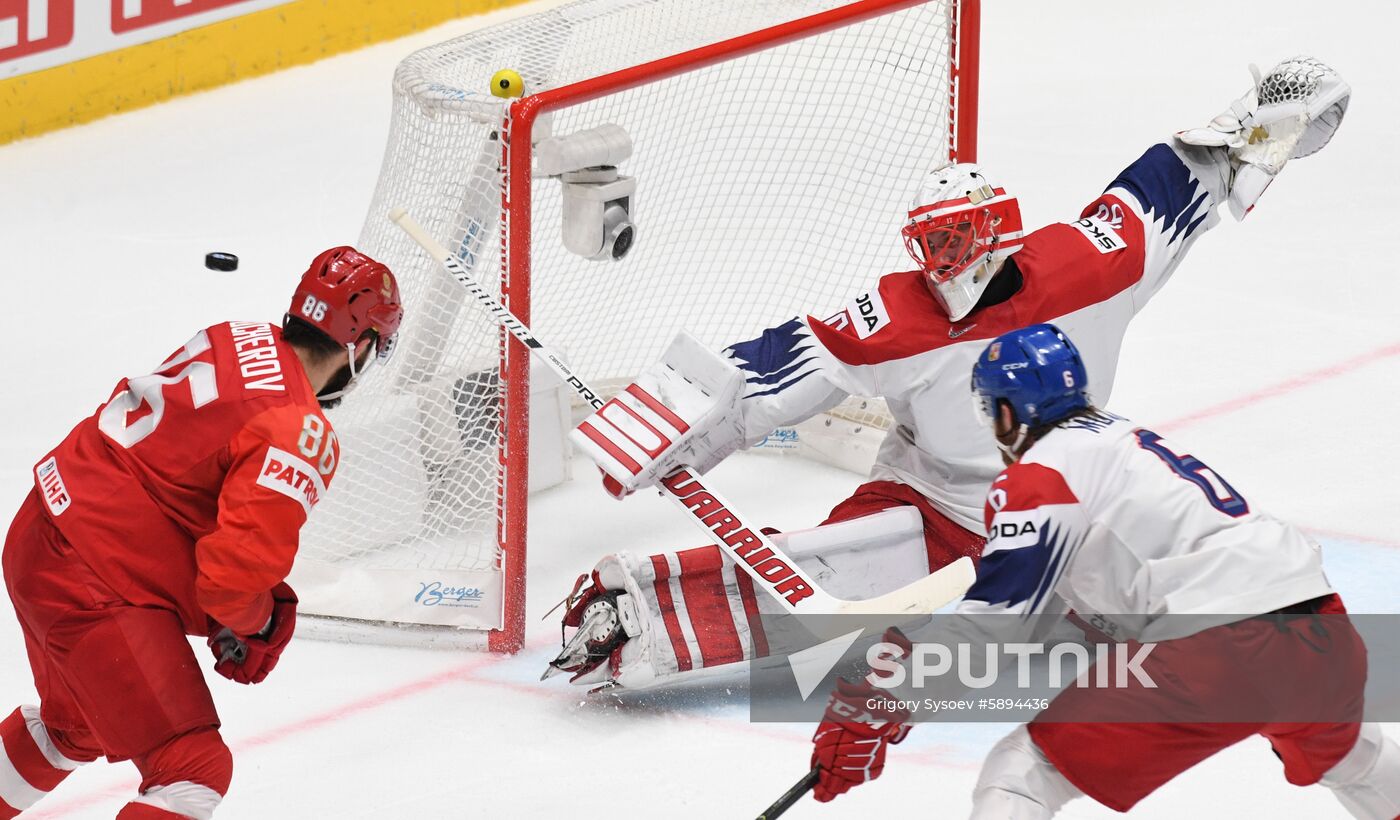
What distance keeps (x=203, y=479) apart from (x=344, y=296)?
0.37 m

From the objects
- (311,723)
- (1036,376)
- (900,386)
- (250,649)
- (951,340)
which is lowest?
(311,723)

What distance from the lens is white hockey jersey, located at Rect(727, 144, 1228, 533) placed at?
3.49 metres

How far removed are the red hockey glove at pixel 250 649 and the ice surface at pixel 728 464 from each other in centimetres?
44

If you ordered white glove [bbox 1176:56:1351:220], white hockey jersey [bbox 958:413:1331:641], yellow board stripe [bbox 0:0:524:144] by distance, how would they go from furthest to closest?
yellow board stripe [bbox 0:0:524:144], white glove [bbox 1176:56:1351:220], white hockey jersey [bbox 958:413:1331:641]

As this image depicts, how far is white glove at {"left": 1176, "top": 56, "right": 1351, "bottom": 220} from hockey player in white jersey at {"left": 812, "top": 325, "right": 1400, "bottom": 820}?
1.39 metres

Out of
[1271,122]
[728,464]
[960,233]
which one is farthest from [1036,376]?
[728,464]

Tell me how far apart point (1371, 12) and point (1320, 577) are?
5.96 m

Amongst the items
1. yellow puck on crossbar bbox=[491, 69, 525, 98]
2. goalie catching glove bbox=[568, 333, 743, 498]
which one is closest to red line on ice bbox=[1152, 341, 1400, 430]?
goalie catching glove bbox=[568, 333, 743, 498]

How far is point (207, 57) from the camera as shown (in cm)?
717

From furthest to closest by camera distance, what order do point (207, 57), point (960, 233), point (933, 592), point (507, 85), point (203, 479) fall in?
point (207, 57)
point (507, 85)
point (960, 233)
point (933, 592)
point (203, 479)

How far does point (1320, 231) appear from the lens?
20.1 feet

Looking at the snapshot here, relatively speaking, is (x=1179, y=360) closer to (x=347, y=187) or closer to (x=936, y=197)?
(x=936, y=197)

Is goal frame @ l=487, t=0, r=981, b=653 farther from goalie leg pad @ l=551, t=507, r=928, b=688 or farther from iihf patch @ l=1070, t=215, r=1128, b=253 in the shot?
iihf patch @ l=1070, t=215, r=1128, b=253

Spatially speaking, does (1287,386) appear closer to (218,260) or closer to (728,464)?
(728,464)
